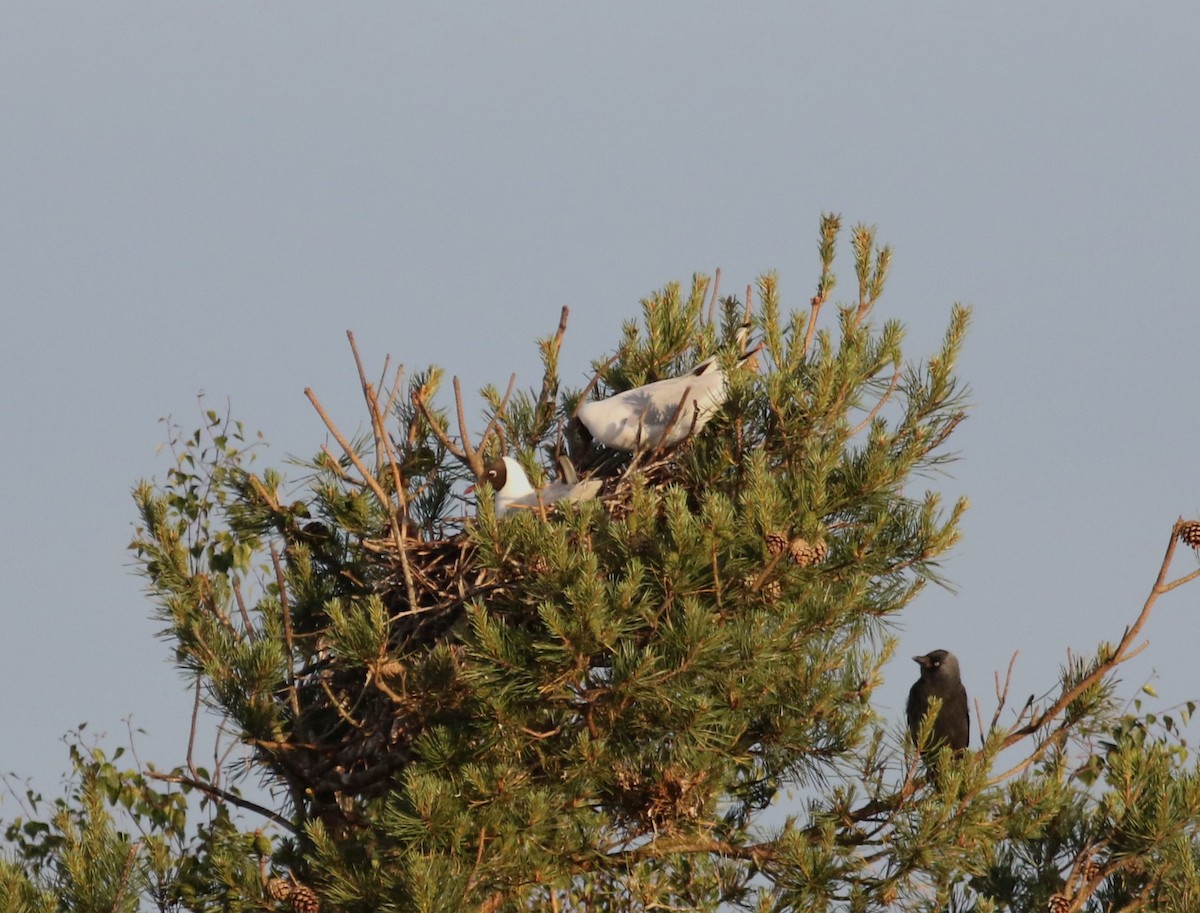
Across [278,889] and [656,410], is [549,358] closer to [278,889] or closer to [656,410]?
[656,410]

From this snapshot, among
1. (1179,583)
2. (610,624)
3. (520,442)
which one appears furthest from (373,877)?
(1179,583)

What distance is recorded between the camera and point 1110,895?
617 centimetres

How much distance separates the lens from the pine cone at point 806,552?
5559 millimetres

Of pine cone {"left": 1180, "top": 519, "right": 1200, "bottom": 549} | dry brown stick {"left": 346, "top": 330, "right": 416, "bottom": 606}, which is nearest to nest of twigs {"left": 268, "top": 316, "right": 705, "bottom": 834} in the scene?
dry brown stick {"left": 346, "top": 330, "right": 416, "bottom": 606}

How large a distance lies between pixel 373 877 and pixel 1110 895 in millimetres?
2787

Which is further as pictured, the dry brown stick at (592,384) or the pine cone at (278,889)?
the dry brown stick at (592,384)

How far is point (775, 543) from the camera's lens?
5500 millimetres

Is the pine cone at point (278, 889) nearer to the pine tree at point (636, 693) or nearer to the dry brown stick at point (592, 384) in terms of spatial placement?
the pine tree at point (636, 693)

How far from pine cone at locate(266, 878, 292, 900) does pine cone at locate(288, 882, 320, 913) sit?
2 cm

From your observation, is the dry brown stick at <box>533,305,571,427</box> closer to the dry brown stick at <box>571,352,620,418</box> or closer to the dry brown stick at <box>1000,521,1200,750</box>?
the dry brown stick at <box>571,352,620,418</box>

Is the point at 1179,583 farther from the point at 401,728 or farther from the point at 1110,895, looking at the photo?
the point at 401,728

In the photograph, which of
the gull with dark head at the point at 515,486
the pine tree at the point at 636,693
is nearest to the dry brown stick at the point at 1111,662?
the pine tree at the point at 636,693

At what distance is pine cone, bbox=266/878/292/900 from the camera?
18.4 feet

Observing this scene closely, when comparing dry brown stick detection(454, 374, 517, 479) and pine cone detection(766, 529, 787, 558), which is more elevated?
dry brown stick detection(454, 374, 517, 479)
